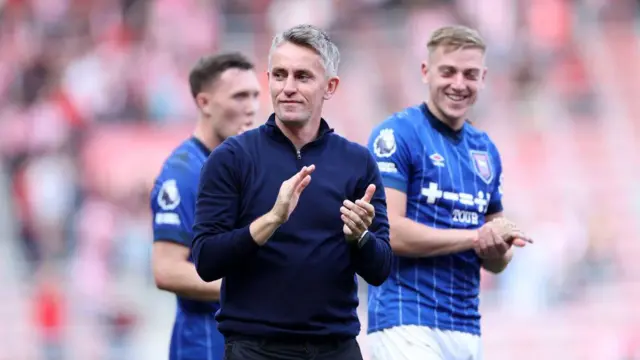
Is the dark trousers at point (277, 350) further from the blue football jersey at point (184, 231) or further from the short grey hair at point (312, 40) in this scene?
the blue football jersey at point (184, 231)

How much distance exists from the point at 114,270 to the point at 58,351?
4.37 feet

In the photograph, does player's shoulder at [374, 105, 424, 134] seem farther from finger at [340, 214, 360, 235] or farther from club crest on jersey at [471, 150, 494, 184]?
finger at [340, 214, 360, 235]

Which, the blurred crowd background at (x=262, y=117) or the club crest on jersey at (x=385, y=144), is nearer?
the club crest on jersey at (x=385, y=144)

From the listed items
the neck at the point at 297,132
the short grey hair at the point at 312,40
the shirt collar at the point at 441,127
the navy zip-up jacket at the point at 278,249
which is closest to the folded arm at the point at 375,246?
the navy zip-up jacket at the point at 278,249

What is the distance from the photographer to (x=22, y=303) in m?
15.6

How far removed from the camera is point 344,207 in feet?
13.6

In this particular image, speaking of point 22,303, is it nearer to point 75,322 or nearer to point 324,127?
point 75,322

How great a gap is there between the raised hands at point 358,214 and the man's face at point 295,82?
37cm

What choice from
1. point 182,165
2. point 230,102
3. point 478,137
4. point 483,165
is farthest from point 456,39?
point 182,165

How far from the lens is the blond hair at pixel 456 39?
19.4 ft

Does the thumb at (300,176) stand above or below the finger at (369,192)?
above

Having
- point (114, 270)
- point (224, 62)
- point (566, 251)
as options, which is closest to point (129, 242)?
point (114, 270)

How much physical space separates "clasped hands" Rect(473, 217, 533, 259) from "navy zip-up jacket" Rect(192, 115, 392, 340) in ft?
4.02

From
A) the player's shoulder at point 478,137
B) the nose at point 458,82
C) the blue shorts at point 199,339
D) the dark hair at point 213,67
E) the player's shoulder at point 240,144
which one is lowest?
the blue shorts at point 199,339
